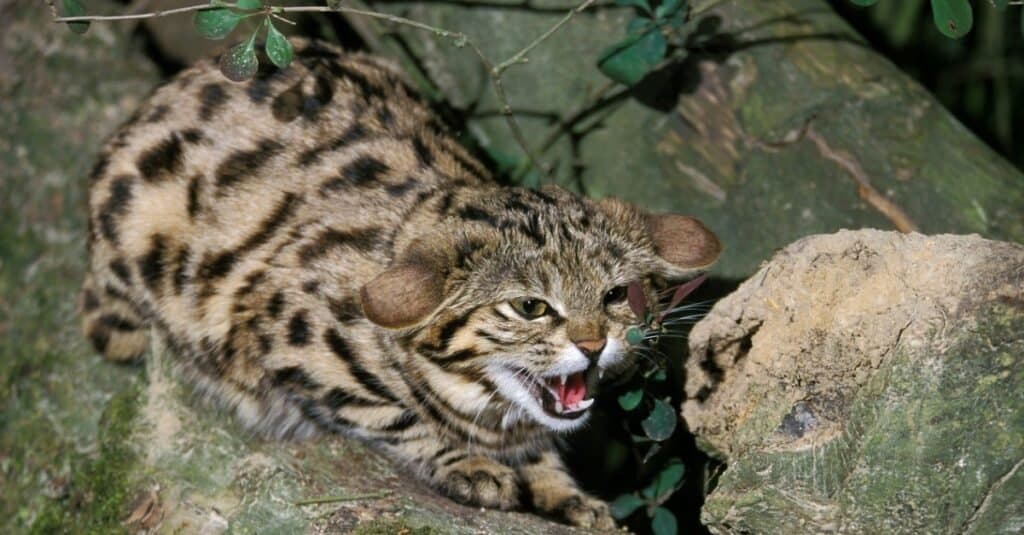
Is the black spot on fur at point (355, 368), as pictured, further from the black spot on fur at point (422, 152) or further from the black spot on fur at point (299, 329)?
the black spot on fur at point (422, 152)

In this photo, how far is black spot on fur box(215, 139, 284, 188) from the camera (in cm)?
460

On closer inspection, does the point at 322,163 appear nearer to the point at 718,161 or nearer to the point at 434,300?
the point at 434,300

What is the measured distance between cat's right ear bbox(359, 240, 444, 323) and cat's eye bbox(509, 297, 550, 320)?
25 centimetres

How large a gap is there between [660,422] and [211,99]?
223 centimetres

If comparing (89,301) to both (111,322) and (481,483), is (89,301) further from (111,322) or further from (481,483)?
(481,483)

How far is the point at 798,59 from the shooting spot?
16.2 feet

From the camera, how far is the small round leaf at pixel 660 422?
161 inches

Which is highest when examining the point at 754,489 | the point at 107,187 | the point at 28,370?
the point at 107,187

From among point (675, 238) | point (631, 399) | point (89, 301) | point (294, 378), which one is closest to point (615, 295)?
point (675, 238)

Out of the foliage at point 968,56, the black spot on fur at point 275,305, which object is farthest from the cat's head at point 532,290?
the foliage at point 968,56

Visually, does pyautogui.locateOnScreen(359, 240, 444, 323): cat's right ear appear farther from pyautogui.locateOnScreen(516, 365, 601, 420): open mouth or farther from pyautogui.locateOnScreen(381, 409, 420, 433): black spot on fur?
pyautogui.locateOnScreen(381, 409, 420, 433): black spot on fur

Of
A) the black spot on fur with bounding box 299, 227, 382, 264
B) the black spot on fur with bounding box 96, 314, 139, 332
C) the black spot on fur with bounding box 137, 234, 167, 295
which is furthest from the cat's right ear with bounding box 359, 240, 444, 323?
the black spot on fur with bounding box 96, 314, 139, 332

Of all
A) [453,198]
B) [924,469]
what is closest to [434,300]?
[453,198]

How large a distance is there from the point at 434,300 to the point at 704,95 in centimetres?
182
